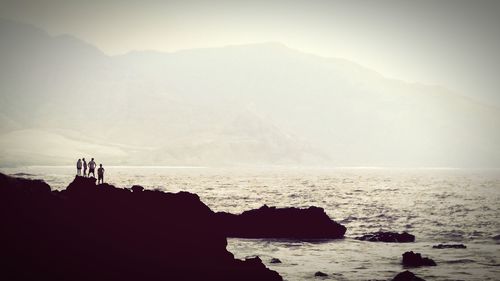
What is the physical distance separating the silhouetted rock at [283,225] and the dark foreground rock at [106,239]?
18.9m

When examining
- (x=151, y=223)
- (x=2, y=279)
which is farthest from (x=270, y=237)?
(x=2, y=279)

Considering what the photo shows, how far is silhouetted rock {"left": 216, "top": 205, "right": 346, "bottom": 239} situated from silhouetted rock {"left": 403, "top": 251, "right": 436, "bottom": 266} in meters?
13.2

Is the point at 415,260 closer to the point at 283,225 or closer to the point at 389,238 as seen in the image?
the point at 389,238

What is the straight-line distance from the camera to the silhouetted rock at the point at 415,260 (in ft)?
102

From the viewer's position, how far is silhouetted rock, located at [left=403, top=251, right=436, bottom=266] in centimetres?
3111

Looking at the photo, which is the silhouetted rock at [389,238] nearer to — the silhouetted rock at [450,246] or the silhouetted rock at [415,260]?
the silhouetted rock at [450,246]

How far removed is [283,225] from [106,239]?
90.0 ft

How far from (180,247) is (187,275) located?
2631 mm

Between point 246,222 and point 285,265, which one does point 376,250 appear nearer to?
point 285,265

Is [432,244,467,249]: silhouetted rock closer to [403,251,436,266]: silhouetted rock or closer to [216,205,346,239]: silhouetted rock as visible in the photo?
[403,251,436,266]: silhouetted rock

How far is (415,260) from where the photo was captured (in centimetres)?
3144

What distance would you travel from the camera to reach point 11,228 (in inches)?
704

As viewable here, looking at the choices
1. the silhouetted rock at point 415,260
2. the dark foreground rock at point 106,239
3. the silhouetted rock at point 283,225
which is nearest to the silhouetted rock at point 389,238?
the silhouetted rock at point 283,225

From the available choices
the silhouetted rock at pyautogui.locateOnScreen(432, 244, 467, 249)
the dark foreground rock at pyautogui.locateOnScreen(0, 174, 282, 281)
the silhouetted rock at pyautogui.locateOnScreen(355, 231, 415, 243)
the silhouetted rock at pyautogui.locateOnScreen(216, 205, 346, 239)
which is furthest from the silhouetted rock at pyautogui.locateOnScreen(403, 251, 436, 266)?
the silhouetted rock at pyautogui.locateOnScreen(216, 205, 346, 239)
